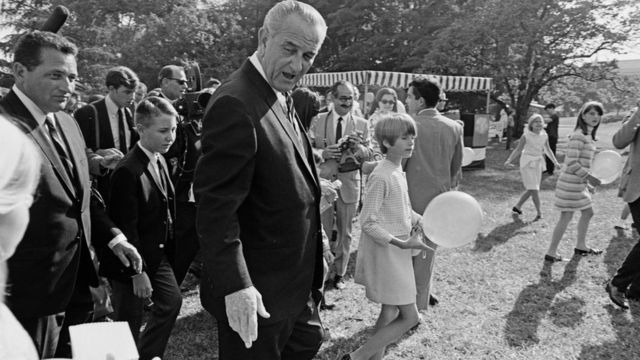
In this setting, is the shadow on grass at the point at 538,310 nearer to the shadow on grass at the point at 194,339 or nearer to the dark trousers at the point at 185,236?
the shadow on grass at the point at 194,339

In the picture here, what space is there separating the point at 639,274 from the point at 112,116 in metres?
4.94

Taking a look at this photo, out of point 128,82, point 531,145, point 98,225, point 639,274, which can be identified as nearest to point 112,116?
point 128,82

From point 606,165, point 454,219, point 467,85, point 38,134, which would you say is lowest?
point 467,85

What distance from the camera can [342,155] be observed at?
4.53m

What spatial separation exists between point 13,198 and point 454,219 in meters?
2.47

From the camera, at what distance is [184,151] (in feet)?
13.1

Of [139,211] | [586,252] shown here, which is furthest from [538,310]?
[139,211]

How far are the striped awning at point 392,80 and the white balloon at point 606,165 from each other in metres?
6.82

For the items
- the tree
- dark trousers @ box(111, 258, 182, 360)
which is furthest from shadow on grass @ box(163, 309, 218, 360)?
the tree

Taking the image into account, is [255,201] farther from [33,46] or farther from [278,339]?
[33,46]

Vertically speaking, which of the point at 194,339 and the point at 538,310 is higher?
the point at 194,339

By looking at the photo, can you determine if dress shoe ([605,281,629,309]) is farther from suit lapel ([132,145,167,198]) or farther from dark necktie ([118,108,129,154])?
dark necktie ([118,108,129,154])

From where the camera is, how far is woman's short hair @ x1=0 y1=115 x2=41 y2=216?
0.88m

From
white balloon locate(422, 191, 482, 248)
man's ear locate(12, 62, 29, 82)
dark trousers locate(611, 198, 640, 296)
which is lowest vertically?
dark trousers locate(611, 198, 640, 296)
